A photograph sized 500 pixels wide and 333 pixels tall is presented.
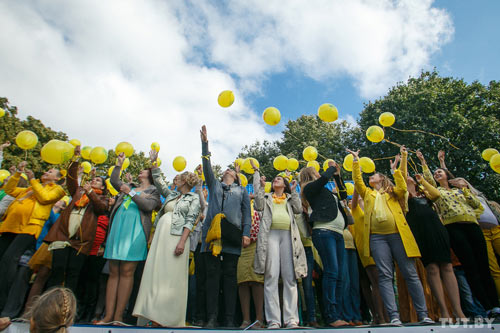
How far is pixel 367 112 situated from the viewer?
19.3 metres

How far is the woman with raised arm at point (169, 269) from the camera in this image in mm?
3344

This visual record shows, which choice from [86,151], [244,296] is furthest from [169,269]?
[86,151]

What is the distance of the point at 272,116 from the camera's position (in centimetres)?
587

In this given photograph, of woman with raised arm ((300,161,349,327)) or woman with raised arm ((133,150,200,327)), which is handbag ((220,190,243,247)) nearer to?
woman with raised arm ((133,150,200,327))

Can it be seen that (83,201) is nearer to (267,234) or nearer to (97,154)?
(97,154)

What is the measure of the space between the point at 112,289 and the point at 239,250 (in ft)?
5.10

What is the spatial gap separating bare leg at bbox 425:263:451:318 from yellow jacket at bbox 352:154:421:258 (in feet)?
1.37

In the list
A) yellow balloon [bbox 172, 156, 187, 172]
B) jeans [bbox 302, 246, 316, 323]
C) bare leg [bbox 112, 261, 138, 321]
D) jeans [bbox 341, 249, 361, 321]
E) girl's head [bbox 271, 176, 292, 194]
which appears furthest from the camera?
yellow balloon [bbox 172, 156, 187, 172]

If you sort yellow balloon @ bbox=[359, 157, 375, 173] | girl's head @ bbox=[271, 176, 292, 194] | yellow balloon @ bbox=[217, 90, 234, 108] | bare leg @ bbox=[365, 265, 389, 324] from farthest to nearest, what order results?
yellow balloon @ bbox=[359, 157, 375, 173]
yellow balloon @ bbox=[217, 90, 234, 108]
girl's head @ bbox=[271, 176, 292, 194]
bare leg @ bbox=[365, 265, 389, 324]

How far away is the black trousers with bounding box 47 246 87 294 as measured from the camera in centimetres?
379

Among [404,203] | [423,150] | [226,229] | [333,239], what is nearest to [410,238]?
[404,203]

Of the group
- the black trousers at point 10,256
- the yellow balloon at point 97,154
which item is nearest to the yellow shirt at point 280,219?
the black trousers at point 10,256

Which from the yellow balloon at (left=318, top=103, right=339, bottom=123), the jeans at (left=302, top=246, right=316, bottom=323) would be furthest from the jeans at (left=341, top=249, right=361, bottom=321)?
the yellow balloon at (left=318, top=103, right=339, bottom=123)

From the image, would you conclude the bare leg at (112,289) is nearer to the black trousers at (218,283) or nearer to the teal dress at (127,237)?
the teal dress at (127,237)
